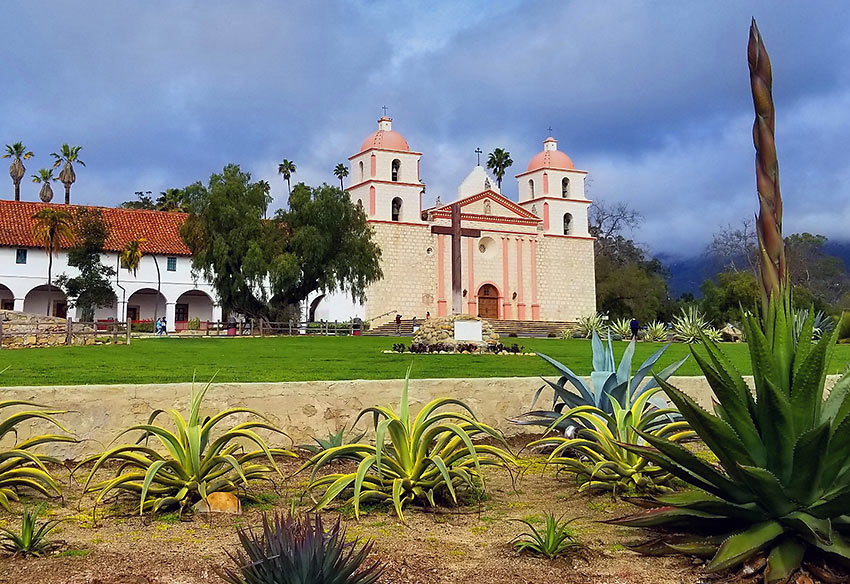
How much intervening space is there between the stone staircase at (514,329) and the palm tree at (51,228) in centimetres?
→ 1360

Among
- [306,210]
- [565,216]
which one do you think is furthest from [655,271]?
[306,210]

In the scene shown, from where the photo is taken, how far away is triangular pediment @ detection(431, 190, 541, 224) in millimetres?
44906

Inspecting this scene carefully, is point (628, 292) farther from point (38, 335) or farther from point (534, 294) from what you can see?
point (38, 335)

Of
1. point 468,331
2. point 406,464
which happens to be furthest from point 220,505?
point 468,331

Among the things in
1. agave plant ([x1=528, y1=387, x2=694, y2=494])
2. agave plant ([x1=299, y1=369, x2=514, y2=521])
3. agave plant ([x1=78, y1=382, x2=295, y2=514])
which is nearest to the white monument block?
agave plant ([x1=528, y1=387, x2=694, y2=494])

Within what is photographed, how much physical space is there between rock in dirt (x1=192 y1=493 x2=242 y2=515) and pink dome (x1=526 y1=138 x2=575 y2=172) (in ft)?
147

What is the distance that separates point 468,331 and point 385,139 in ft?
79.5

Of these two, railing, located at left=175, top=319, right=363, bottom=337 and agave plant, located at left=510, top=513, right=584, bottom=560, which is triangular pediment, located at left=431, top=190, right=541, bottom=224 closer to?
railing, located at left=175, top=319, right=363, bottom=337

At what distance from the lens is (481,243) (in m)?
45.6

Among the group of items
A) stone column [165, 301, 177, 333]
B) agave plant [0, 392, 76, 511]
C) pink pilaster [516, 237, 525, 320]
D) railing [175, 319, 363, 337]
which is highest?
pink pilaster [516, 237, 525, 320]

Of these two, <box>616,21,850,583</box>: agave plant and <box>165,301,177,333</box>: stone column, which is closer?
<box>616,21,850,583</box>: agave plant

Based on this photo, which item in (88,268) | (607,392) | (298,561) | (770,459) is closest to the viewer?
(298,561)

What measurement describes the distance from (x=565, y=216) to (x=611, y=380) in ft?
145

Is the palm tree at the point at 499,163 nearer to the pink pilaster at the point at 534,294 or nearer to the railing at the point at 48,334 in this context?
the pink pilaster at the point at 534,294
